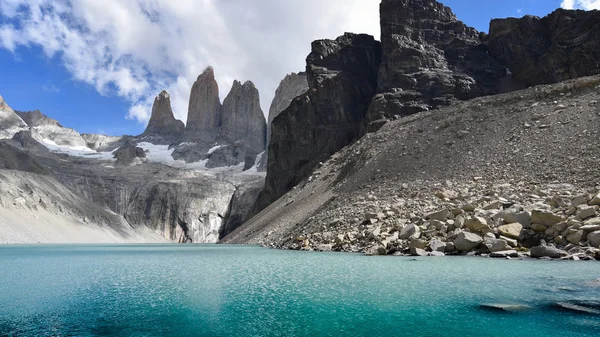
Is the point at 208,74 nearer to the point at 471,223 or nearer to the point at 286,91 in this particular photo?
the point at 286,91

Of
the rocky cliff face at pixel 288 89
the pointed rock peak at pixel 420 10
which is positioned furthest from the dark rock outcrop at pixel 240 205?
the pointed rock peak at pixel 420 10

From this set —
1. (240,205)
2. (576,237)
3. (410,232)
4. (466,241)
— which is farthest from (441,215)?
(240,205)

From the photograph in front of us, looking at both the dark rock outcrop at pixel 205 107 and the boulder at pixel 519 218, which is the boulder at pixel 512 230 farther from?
the dark rock outcrop at pixel 205 107

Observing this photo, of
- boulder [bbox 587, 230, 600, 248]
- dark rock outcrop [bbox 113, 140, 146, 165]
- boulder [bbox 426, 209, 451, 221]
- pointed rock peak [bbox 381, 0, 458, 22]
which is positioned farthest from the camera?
dark rock outcrop [bbox 113, 140, 146, 165]

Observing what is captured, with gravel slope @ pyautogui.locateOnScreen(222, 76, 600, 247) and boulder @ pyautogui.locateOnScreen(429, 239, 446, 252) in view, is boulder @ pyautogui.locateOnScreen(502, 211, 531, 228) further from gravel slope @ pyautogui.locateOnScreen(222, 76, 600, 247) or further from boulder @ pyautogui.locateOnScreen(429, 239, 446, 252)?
gravel slope @ pyautogui.locateOnScreen(222, 76, 600, 247)

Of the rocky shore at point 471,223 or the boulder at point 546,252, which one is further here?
the rocky shore at point 471,223

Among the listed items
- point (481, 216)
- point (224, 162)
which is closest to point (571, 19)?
point (481, 216)

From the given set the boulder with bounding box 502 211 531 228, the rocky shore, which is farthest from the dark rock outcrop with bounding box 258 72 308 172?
the boulder with bounding box 502 211 531 228
